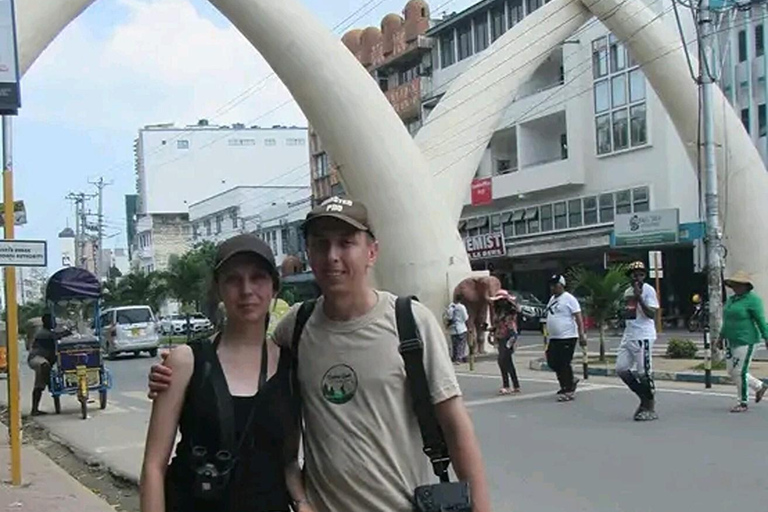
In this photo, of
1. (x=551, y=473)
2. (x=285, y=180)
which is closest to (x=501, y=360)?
(x=551, y=473)

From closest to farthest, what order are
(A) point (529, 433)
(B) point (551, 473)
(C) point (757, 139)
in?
(B) point (551, 473)
(A) point (529, 433)
(C) point (757, 139)

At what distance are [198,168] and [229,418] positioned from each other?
329ft

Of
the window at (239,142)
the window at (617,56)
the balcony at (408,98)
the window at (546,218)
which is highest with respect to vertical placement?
the window at (239,142)

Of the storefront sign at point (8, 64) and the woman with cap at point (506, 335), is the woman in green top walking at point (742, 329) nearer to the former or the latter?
the woman with cap at point (506, 335)

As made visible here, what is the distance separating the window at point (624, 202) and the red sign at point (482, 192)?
758 cm

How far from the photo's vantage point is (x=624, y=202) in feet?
125

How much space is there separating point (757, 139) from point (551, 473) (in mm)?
28029

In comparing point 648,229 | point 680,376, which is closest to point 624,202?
point 648,229

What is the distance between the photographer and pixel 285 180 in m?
99.4

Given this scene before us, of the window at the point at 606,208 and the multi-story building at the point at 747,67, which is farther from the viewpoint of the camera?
the window at the point at 606,208

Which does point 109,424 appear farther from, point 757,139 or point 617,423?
point 757,139

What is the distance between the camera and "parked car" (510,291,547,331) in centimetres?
3869

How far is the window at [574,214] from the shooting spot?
132 feet

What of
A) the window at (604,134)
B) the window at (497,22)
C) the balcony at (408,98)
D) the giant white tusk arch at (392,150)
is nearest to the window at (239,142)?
the balcony at (408,98)
